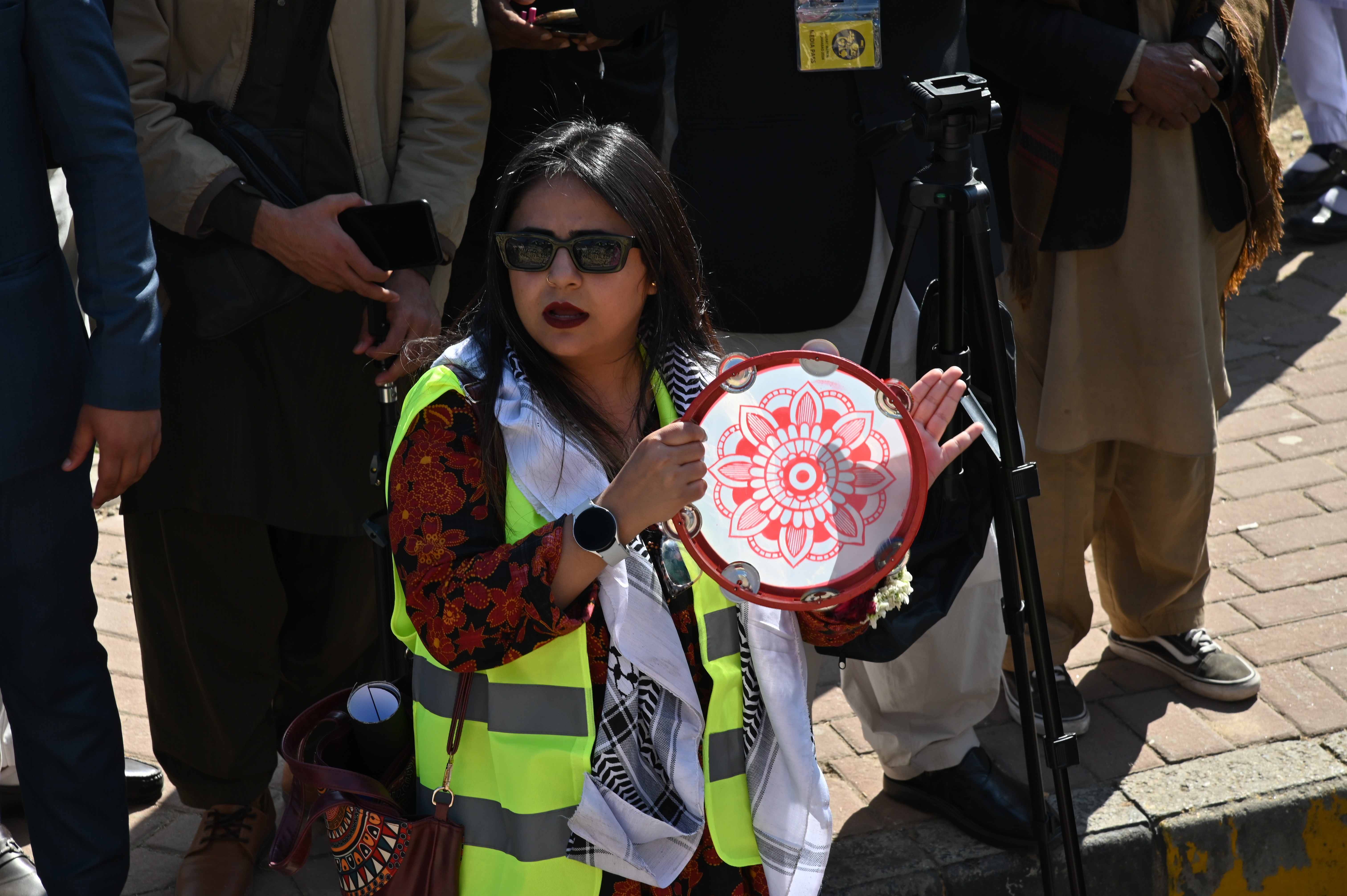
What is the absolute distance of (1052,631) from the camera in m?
3.26

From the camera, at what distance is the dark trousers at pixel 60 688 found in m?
2.28

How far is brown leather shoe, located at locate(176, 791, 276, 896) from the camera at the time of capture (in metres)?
2.65

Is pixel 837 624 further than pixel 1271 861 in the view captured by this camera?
No

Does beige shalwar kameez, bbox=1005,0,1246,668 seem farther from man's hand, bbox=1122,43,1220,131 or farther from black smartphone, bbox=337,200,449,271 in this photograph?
black smartphone, bbox=337,200,449,271

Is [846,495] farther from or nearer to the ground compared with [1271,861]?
farther from the ground

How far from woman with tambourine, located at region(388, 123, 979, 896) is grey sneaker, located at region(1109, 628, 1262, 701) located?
1740 millimetres

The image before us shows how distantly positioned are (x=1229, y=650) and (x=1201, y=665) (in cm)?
20

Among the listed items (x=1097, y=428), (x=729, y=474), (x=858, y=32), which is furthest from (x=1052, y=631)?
(x=729, y=474)

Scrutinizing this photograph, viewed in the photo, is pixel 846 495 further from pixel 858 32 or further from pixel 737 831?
pixel 858 32

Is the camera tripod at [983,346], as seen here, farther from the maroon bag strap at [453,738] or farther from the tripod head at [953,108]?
the maroon bag strap at [453,738]

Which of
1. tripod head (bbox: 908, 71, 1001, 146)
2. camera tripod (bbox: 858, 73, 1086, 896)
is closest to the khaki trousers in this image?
camera tripod (bbox: 858, 73, 1086, 896)

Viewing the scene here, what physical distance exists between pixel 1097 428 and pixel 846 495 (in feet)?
5.31

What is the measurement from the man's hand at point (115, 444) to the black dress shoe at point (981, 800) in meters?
1.72

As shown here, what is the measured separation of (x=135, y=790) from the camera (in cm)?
293
